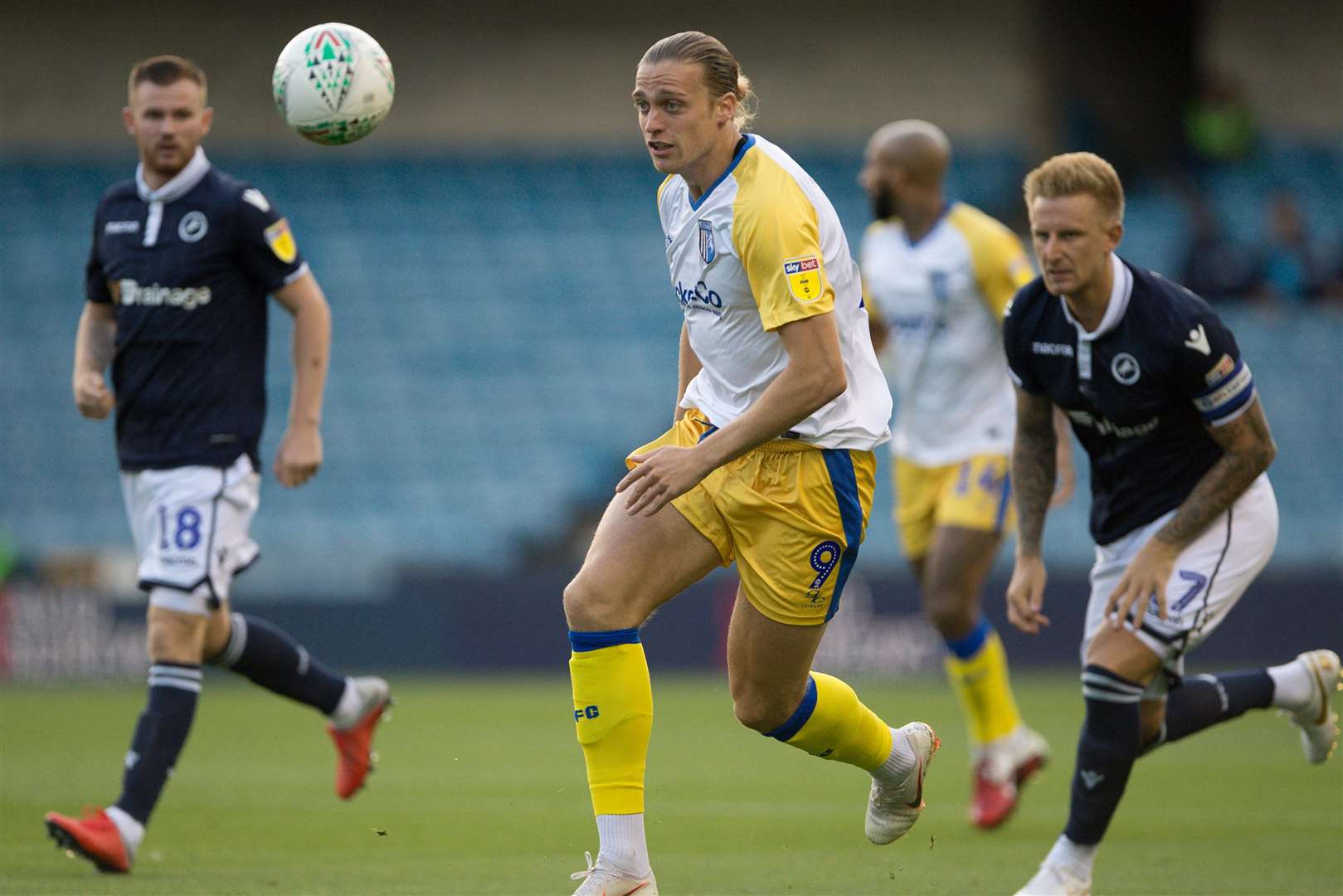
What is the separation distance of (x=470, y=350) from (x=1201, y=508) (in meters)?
14.1

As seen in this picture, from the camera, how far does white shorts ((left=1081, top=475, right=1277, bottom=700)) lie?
5.57 meters

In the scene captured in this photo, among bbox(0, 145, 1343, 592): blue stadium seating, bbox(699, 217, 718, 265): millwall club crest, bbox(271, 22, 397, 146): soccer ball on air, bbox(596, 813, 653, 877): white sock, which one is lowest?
bbox(0, 145, 1343, 592): blue stadium seating

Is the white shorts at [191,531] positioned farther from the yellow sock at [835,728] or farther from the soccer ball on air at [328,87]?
the yellow sock at [835,728]

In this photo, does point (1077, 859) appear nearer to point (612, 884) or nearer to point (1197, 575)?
point (1197, 575)

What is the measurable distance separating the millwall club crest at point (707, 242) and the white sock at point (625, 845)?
4.96 ft

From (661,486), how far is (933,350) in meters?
3.95

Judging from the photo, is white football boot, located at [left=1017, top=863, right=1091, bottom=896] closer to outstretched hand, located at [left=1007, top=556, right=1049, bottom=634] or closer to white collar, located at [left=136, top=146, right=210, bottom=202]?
outstretched hand, located at [left=1007, top=556, right=1049, bottom=634]

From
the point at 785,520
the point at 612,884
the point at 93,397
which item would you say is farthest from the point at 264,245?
the point at 612,884

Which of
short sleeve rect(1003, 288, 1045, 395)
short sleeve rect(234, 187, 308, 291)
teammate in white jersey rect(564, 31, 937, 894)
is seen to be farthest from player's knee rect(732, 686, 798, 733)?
short sleeve rect(234, 187, 308, 291)

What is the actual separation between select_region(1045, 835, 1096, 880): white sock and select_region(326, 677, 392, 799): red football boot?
9.40 ft

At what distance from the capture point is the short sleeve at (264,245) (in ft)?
21.8

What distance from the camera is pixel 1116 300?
551 centimetres

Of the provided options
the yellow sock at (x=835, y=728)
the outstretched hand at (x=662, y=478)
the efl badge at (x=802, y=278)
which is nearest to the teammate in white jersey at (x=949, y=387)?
the yellow sock at (x=835, y=728)

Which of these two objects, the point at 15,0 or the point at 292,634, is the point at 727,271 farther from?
the point at 15,0
